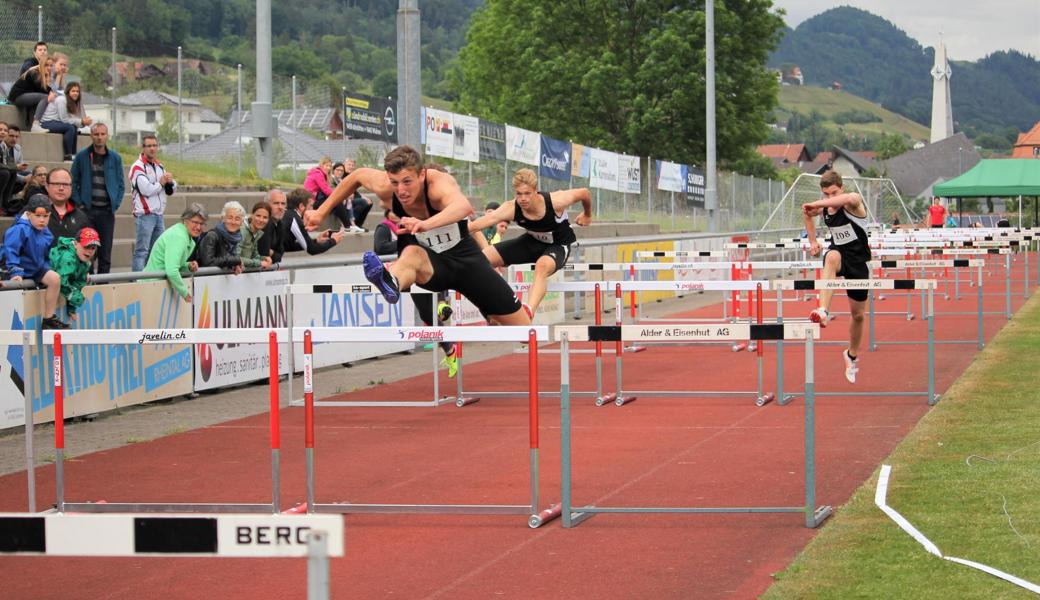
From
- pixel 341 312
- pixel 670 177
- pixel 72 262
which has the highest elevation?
pixel 670 177

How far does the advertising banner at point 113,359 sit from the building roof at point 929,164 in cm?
14135

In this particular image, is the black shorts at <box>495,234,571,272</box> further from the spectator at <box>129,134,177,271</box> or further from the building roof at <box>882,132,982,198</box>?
the building roof at <box>882,132,982,198</box>

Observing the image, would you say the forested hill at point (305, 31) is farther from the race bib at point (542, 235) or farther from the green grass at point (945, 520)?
the green grass at point (945, 520)

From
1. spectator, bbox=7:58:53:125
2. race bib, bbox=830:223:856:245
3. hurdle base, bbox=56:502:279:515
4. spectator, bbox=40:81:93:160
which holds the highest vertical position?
spectator, bbox=7:58:53:125

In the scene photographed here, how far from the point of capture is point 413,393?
1540 cm

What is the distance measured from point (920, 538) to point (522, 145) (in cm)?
2619

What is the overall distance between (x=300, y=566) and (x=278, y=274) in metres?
9.34

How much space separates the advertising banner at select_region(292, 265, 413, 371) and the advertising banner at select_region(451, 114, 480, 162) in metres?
10.1

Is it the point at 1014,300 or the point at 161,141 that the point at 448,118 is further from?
the point at 1014,300

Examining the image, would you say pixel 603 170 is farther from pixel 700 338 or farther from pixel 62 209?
pixel 700 338

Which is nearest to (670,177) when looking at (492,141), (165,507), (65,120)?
(492,141)

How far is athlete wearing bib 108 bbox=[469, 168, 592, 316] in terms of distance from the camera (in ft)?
45.5

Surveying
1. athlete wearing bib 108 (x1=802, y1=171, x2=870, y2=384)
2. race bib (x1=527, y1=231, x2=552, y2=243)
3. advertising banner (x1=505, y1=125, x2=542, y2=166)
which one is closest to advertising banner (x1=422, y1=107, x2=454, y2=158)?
advertising banner (x1=505, y1=125, x2=542, y2=166)

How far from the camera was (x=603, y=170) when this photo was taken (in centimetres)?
3866
